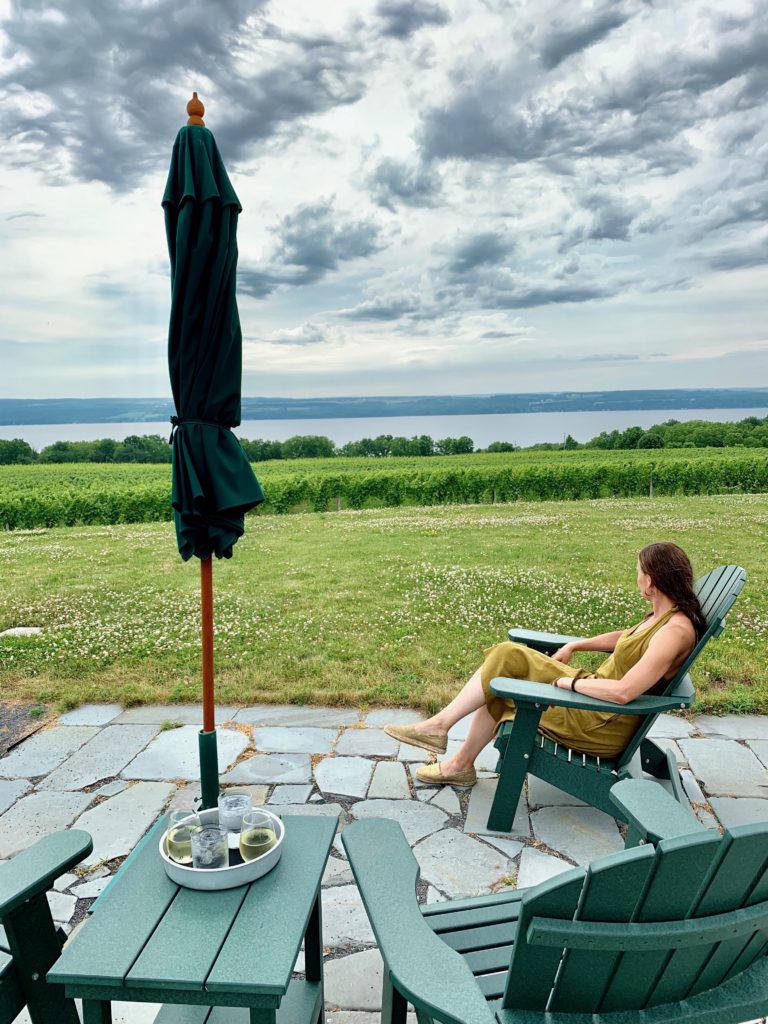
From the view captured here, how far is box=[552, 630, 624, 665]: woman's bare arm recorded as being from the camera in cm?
409

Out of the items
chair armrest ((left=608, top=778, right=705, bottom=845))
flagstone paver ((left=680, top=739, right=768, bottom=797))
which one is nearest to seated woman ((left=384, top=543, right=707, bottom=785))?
flagstone paver ((left=680, top=739, right=768, bottom=797))

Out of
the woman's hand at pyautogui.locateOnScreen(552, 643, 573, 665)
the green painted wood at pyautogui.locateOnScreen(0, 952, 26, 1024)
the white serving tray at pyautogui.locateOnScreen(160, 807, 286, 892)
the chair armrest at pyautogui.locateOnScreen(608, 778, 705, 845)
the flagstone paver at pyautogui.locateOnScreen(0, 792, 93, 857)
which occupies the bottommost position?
the flagstone paver at pyautogui.locateOnScreen(0, 792, 93, 857)

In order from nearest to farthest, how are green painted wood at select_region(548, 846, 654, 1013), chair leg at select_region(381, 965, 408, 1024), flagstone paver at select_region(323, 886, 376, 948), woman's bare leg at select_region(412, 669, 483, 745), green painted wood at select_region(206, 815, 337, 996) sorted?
1. green painted wood at select_region(548, 846, 654, 1013)
2. green painted wood at select_region(206, 815, 337, 996)
3. chair leg at select_region(381, 965, 408, 1024)
4. flagstone paver at select_region(323, 886, 376, 948)
5. woman's bare leg at select_region(412, 669, 483, 745)

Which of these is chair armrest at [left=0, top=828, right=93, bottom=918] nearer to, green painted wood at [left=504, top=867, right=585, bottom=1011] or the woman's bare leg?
green painted wood at [left=504, top=867, right=585, bottom=1011]

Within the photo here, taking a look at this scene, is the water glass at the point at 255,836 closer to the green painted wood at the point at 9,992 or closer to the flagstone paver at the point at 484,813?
the green painted wood at the point at 9,992

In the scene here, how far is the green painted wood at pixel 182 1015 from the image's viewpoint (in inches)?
88.7

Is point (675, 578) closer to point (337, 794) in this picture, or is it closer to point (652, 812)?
point (652, 812)

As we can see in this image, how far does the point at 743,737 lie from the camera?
14.7 feet

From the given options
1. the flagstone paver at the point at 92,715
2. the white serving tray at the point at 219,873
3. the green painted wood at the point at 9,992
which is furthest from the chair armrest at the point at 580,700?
the flagstone paver at the point at 92,715

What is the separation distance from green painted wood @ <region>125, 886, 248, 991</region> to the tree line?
101 ft

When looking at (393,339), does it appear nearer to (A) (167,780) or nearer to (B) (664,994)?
(A) (167,780)

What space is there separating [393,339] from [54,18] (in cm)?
2379

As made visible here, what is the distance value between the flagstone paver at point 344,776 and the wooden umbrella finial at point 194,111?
3.18 metres

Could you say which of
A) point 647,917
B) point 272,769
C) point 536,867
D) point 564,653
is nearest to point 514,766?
point 536,867
